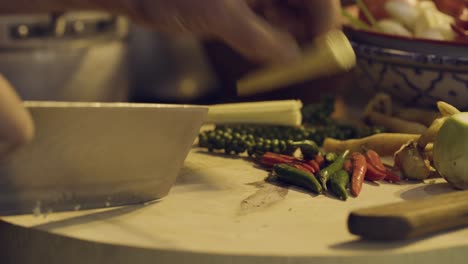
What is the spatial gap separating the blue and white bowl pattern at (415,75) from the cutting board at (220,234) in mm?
293

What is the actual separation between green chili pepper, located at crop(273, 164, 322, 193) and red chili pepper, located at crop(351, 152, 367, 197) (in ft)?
0.16

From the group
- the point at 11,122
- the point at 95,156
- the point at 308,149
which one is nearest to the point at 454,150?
the point at 308,149

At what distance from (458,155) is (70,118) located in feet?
1.73

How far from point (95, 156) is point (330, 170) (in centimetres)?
36

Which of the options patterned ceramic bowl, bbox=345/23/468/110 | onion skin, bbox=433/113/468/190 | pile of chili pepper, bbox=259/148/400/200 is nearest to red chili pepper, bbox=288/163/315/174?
pile of chili pepper, bbox=259/148/400/200

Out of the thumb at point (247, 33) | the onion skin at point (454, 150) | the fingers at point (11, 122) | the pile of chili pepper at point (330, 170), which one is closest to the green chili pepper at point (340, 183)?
the pile of chili pepper at point (330, 170)

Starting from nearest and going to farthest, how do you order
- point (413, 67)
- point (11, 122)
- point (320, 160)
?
point (11, 122)
point (320, 160)
point (413, 67)

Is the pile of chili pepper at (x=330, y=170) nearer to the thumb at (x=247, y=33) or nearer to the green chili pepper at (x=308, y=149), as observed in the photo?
the green chili pepper at (x=308, y=149)

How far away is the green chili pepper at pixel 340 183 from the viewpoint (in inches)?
47.7

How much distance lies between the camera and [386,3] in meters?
1.68

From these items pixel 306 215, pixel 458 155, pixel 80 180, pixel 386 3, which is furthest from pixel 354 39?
pixel 80 180

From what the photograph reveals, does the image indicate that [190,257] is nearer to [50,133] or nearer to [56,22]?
[50,133]

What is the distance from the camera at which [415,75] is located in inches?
59.2

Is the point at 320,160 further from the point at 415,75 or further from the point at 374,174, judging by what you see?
the point at 415,75
